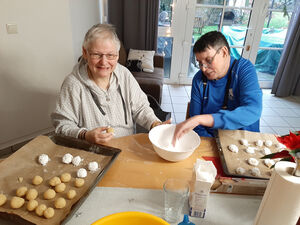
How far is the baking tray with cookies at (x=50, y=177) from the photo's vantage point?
79 centimetres

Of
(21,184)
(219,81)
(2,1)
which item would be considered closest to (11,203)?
(21,184)

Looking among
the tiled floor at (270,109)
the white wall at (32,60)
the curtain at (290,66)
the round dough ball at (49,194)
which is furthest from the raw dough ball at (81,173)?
the curtain at (290,66)

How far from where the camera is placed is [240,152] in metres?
1.10

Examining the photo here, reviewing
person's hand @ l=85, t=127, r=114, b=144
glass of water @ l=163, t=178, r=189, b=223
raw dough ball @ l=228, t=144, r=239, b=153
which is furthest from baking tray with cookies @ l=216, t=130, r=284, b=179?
person's hand @ l=85, t=127, r=114, b=144

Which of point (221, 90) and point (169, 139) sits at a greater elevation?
point (221, 90)

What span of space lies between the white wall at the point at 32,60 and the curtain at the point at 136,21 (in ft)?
3.23

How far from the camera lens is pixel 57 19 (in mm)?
2387

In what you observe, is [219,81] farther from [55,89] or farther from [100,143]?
[55,89]

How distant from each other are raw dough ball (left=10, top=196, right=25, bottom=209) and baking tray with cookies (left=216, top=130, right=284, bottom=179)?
0.80 metres

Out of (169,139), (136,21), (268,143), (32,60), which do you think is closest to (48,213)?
(169,139)

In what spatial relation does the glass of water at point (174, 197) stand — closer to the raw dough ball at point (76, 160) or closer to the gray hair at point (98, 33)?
the raw dough ball at point (76, 160)

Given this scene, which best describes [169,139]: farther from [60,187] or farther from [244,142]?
[60,187]

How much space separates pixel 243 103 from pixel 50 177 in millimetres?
1093

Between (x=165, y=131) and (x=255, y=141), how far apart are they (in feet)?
1.53
